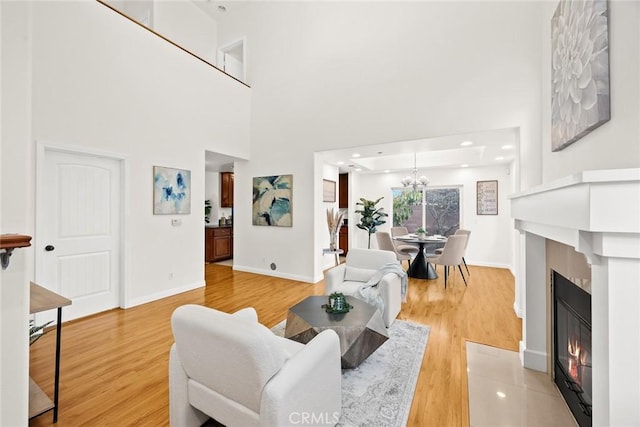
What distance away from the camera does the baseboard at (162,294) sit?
3697 millimetres

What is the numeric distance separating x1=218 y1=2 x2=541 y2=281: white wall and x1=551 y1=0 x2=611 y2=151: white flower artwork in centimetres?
132

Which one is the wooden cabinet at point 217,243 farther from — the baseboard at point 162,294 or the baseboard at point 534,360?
the baseboard at point 534,360

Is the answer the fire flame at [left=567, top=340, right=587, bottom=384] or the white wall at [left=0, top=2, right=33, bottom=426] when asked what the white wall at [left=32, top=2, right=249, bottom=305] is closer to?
the white wall at [left=0, top=2, right=33, bottom=426]

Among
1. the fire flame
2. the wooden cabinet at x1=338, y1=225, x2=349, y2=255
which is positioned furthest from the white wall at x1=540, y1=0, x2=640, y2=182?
the wooden cabinet at x1=338, y1=225, x2=349, y2=255

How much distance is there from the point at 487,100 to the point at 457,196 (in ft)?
11.2

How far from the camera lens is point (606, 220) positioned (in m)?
0.91

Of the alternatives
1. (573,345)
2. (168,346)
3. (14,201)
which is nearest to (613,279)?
(573,345)

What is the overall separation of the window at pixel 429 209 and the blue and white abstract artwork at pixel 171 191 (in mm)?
5229

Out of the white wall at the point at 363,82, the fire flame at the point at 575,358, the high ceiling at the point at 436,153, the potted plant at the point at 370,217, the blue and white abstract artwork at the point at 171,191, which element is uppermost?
the white wall at the point at 363,82

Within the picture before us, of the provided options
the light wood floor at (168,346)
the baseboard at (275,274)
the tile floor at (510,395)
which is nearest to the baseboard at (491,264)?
the light wood floor at (168,346)

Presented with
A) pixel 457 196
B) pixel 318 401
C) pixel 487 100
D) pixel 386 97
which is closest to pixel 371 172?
pixel 457 196

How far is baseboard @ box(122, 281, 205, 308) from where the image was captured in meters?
3.70

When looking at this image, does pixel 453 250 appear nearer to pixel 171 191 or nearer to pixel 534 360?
pixel 534 360

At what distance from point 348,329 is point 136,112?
4033 mm
